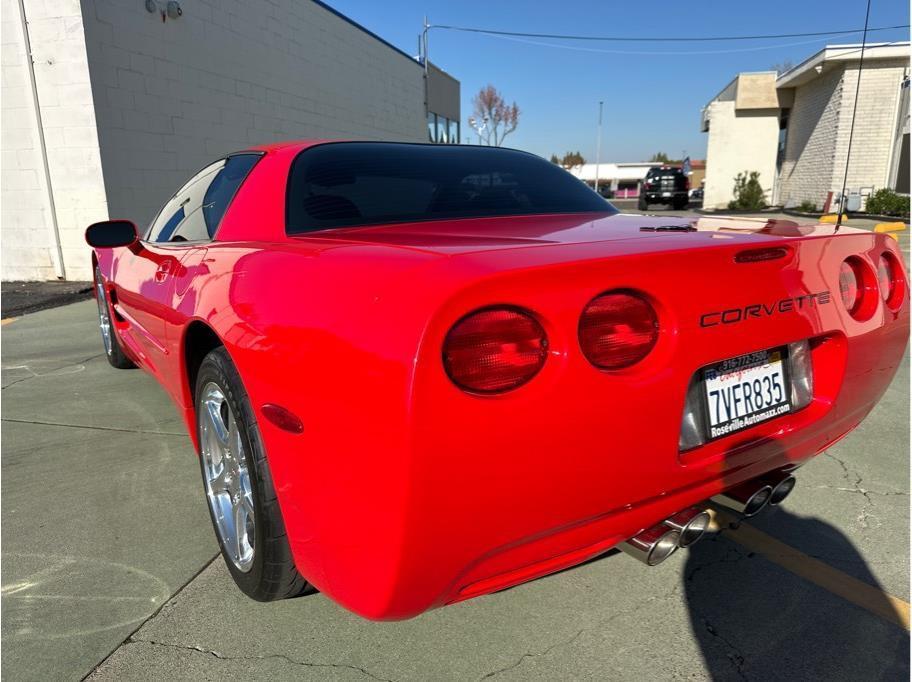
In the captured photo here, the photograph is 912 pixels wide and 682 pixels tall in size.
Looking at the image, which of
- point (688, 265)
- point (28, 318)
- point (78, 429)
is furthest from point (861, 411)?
point (28, 318)

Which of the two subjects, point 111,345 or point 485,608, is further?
point 111,345

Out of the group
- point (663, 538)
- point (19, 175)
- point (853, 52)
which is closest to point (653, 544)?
point (663, 538)

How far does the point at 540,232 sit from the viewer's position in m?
1.84

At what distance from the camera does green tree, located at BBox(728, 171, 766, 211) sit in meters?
24.5

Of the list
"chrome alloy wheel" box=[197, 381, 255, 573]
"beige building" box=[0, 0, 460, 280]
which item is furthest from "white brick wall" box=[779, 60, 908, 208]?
"chrome alloy wheel" box=[197, 381, 255, 573]

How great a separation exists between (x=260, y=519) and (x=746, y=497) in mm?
1355

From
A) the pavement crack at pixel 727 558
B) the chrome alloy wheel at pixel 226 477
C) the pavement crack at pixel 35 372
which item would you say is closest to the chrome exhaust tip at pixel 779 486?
the pavement crack at pixel 727 558

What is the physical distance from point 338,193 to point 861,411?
1935mm

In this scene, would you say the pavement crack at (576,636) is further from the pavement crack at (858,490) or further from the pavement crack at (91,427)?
the pavement crack at (91,427)

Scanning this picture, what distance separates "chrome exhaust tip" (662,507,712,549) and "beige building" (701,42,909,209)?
20769mm

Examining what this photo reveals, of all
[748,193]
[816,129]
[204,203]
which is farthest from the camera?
[748,193]

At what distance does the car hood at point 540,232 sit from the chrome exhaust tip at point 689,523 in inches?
27.9

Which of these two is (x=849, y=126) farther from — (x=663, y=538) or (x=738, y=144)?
(x=663, y=538)

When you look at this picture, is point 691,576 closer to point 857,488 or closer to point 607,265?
point 857,488
